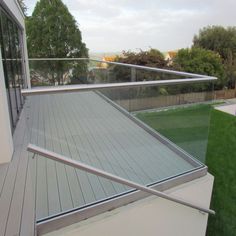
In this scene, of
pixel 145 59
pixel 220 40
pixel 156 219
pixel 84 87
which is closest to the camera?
pixel 84 87

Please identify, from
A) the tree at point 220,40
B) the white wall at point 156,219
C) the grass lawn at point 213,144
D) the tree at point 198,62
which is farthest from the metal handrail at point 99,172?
the tree at point 220,40

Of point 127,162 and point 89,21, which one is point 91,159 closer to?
point 127,162

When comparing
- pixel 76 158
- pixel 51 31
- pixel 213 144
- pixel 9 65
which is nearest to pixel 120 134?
pixel 76 158

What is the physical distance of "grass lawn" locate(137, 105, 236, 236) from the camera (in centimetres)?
285

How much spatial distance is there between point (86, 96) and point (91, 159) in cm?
70

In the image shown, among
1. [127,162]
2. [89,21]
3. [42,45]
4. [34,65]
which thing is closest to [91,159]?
[127,162]

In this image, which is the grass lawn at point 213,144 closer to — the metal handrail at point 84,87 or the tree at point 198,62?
the metal handrail at point 84,87

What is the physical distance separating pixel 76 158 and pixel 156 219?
3.59ft

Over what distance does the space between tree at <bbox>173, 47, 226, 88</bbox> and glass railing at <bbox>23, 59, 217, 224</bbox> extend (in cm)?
1446

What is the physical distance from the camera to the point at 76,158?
2.00 meters

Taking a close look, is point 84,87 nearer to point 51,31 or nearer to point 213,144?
point 213,144

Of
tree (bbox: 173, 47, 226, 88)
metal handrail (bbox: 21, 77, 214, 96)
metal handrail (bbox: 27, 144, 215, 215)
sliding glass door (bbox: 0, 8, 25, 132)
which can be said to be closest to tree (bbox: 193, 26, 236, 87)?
tree (bbox: 173, 47, 226, 88)

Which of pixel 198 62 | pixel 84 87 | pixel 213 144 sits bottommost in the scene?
pixel 213 144

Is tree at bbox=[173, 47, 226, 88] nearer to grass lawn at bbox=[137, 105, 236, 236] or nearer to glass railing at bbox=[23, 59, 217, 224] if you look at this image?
grass lawn at bbox=[137, 105, 236, 236]
